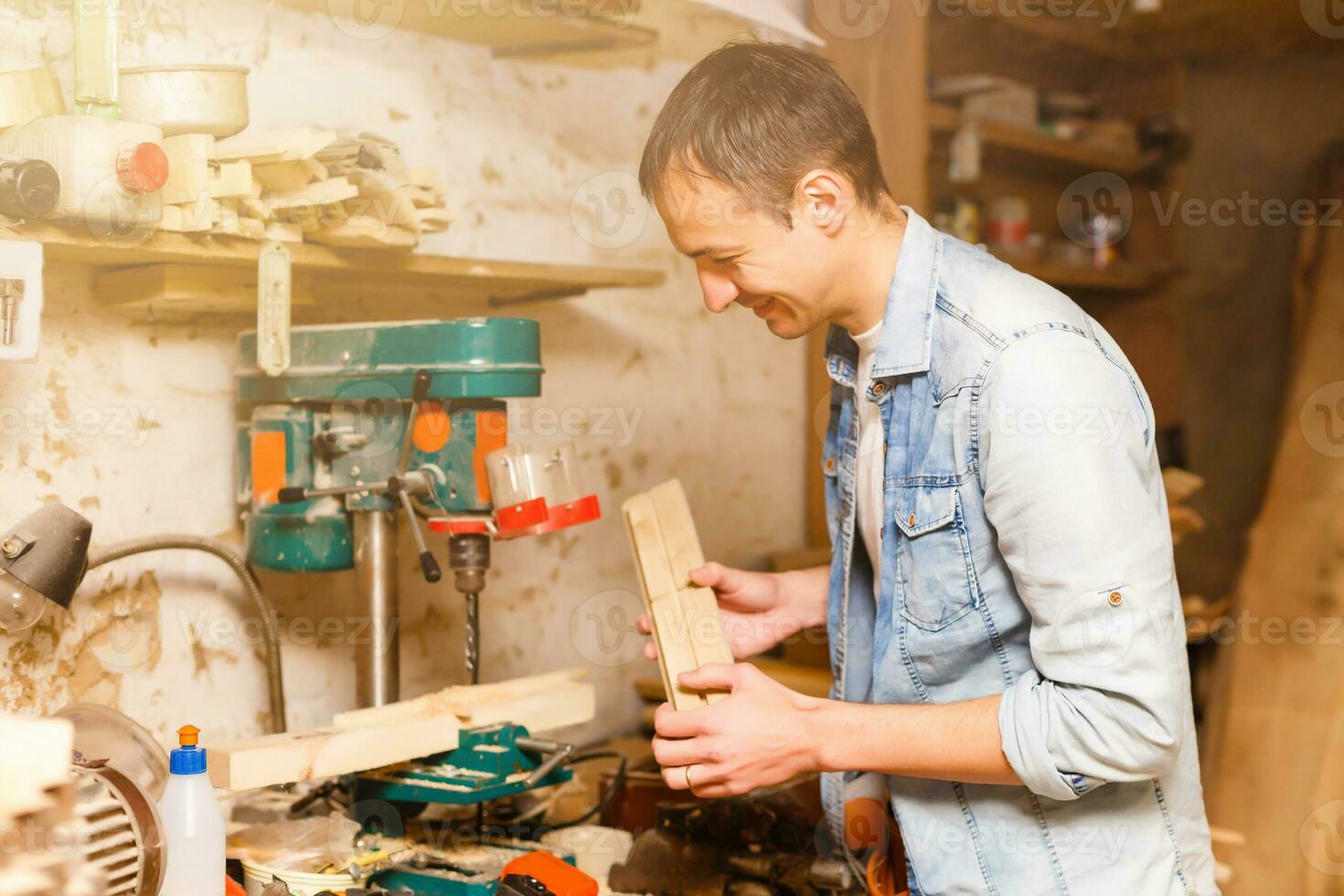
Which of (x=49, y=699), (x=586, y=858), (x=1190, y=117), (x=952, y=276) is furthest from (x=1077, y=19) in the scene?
(x=49, y=699)

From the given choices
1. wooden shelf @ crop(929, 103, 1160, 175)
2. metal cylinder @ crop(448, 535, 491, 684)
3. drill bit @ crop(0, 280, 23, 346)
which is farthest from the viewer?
wooden shelf @ crop(929, 103, 1160, 175)

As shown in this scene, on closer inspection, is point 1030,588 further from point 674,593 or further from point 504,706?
point 504,706

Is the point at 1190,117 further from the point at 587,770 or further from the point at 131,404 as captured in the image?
the point at 131,404

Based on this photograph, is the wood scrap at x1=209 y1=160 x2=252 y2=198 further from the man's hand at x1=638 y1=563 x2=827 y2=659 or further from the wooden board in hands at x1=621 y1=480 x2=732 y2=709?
the man's hand at x1=638 y1=563 x2=827 y2=659

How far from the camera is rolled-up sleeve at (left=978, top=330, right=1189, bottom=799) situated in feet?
3.82

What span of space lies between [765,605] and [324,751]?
0.69m

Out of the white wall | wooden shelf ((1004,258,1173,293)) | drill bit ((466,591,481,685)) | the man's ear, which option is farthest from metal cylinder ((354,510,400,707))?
wooden shelf ((1004,258,1173,293))

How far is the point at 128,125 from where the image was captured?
1.36 metres

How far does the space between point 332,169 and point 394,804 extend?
2.80ft

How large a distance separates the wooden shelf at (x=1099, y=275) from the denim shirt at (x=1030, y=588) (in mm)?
1840

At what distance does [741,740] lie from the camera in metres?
1.31

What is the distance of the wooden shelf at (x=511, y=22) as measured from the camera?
6.41ft

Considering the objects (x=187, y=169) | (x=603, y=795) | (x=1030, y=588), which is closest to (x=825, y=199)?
(x=1030, y=588)

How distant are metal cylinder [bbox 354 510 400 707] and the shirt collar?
73cm
